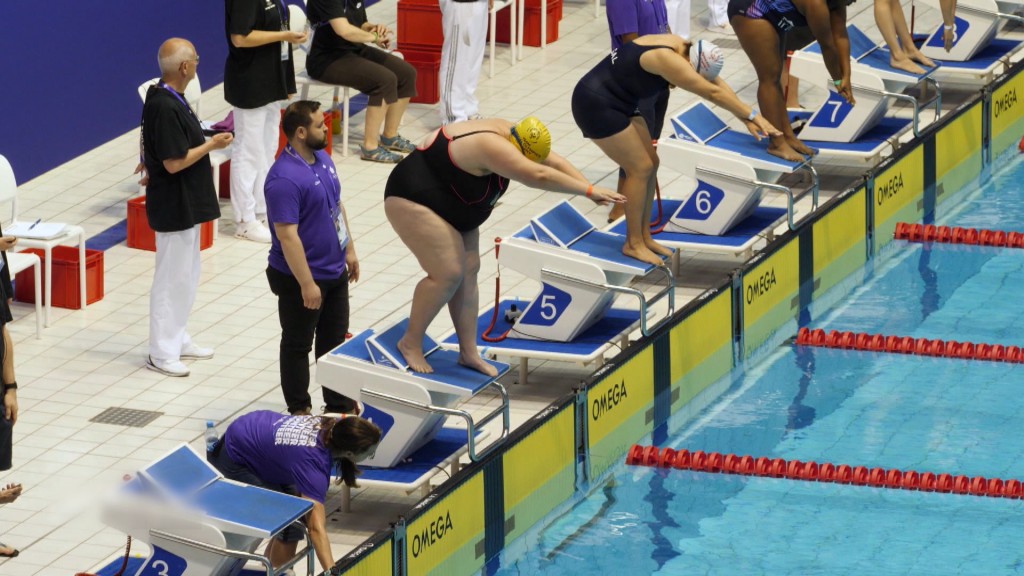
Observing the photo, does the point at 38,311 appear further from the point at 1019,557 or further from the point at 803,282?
the point at 1019,557

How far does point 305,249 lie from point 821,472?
229cm

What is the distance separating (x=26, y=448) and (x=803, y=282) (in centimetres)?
405

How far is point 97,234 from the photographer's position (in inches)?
406

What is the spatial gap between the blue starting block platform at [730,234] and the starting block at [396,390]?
6.85ft

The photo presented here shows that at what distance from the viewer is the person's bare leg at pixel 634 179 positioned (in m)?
8.92

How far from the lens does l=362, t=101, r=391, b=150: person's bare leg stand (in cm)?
1128

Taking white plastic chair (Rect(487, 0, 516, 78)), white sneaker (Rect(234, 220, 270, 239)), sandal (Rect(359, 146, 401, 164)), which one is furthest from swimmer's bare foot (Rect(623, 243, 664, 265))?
white plastic chair (Rect(487, 0, 516, 78))

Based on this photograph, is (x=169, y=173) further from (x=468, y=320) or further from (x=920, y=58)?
(x=920, y=58)

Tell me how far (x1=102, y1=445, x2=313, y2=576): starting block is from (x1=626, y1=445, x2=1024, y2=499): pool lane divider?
2.36 metres

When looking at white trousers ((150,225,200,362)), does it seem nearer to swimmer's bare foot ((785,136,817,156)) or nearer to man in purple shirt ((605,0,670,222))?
man in purple shirt ((605,0,670,222))

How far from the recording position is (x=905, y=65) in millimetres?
11984

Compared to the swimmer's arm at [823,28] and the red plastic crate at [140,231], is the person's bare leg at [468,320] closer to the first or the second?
the red plastic crate at [140,231]

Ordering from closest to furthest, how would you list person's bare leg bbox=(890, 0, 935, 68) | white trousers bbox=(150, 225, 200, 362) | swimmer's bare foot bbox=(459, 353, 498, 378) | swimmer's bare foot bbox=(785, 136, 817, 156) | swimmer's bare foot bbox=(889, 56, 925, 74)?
swimmer's bare foot bbox=(459, 353, 498, 378) < white trousers bbox=(150, 225, 200, 362) < swimmer's bare foot bbox=(785, 136, 817, 156) < swimmer's bare foot bbox=(889, 56, 925, 74) < person's bare leg bbox=(890, 0, 935, 68)

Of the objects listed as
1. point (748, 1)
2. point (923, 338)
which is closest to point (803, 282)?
point (923, 338)
